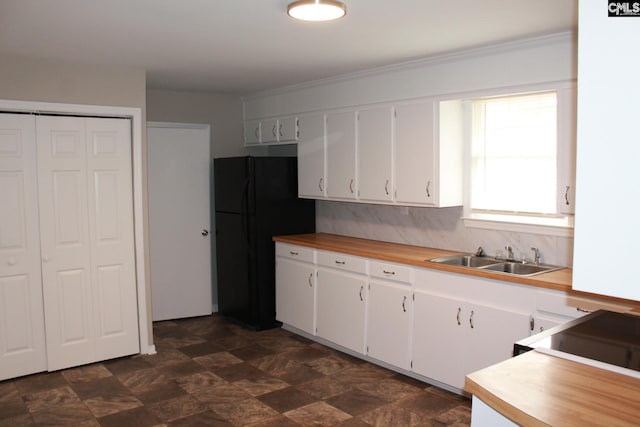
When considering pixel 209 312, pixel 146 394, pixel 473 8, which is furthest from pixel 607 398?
pixel 209 312

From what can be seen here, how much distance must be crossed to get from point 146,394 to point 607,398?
310cm

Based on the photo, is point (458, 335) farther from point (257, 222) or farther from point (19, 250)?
point (19, 250)

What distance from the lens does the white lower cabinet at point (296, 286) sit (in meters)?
4.84

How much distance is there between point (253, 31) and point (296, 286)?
251cm

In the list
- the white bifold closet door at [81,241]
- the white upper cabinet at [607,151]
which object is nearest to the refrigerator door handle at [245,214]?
the white bifold closet door at [81,241]

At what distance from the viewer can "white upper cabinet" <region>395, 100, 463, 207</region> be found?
13.1ft

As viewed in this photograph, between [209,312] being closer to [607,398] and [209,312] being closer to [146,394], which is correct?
[146,394]

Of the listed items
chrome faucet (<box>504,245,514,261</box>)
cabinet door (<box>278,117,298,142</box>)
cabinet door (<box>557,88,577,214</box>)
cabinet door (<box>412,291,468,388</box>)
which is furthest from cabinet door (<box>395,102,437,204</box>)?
cabinet door (<box>278,117,298,142</box>)

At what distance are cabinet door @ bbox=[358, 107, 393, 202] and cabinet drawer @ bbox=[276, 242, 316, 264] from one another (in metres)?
0.67

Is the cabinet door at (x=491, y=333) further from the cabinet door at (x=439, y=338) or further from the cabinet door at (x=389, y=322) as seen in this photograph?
the cabinet door at (x=389, y=322)

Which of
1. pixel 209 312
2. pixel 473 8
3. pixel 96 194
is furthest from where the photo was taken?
pixel 209 312

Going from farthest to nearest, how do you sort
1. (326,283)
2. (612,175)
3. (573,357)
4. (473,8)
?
(326,283)
(473,8)
(573,357)
(612,175)

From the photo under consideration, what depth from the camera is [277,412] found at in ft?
11.4

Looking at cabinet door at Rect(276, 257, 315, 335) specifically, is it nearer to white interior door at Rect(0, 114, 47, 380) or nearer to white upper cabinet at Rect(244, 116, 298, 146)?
white upper cabinet at Rect(244, 116, 298, 146)
